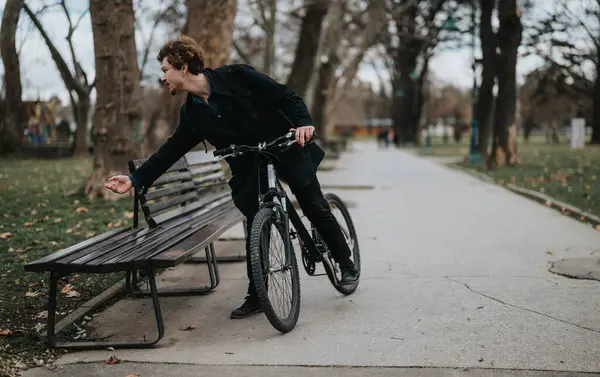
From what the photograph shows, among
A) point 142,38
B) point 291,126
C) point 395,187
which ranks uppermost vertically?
point 142,38

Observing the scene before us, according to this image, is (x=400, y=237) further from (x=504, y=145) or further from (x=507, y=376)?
(x=504, y=145)

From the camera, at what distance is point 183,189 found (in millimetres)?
6875

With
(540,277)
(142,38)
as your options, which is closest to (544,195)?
(540,277)

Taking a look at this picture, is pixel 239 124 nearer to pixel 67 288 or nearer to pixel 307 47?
pixel 67 288

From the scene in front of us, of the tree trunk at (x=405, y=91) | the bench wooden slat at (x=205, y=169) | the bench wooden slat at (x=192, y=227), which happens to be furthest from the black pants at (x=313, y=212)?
the tree trunk at (x=405, y=91)

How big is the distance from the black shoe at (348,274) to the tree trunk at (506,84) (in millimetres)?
16947

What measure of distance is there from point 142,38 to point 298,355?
3911cm

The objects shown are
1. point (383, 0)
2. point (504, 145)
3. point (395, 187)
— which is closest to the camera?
point (395, 187)

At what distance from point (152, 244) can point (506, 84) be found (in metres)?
18.5

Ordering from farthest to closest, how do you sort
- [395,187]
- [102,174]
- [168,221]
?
1. [395,187]
2. [102,174]
3. [168,221]

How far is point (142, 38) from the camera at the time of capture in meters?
41.3

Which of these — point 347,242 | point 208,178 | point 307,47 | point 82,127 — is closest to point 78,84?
point 82,127

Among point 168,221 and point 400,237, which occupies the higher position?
point 168,221

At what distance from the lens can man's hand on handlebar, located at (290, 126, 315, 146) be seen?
15.3 ft
